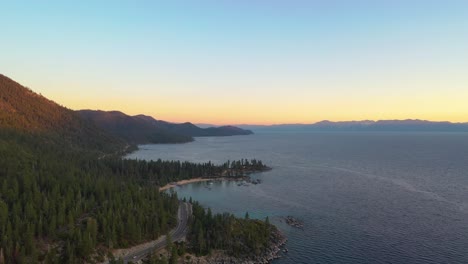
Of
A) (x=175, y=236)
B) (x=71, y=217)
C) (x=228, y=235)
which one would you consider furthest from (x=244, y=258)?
(x=71, y=217)

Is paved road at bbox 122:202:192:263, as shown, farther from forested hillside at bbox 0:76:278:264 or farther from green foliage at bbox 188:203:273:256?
green foliage at bbox 188:203:273:256

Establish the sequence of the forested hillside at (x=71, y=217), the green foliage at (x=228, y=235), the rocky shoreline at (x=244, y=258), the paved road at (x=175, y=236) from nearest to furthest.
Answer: the forested hillside at (x=71, y=217) → the paved road at (x=175, y=236) → the rocky shoreline at (x=244, y=258) → the green foliage at (x=228, y=235)

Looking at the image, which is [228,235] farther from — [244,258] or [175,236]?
[175,236]

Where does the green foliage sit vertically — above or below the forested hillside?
below

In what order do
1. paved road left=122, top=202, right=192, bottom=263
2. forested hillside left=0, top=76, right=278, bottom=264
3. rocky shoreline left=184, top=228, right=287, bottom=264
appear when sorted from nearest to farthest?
forested hillside left=0, top=76, right=278, bottom=264, paved road left=122, top=202, right=192, bottom=263, rocky shoreline left=184, top=228, right=287, bottom=264

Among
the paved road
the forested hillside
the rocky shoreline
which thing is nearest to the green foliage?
the rocky shoreline

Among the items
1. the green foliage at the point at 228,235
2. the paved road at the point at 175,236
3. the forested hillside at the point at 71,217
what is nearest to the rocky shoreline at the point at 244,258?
the green foliage at the point at 228,235

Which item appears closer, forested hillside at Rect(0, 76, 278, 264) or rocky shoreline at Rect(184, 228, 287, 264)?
forested hillside at Rect(0, 76, 278, 264)

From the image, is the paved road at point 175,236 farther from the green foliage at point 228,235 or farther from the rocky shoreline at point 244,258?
the rocky shoreline at point 244,258

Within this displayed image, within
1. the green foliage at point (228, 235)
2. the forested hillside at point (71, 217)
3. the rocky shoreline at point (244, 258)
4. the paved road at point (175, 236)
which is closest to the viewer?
the forested hillside at point (71, 217)

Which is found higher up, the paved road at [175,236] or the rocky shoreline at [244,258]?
Result: the paved road at [175,236]
